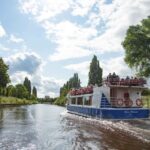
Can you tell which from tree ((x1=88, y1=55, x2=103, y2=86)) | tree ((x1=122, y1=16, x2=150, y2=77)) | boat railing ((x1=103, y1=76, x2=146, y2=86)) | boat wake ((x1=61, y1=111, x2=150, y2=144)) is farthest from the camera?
tree ((x1=88, y1=55, x2=103, y2=86))

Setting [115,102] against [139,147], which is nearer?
[139,147]

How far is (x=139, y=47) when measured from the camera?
50.2 metres

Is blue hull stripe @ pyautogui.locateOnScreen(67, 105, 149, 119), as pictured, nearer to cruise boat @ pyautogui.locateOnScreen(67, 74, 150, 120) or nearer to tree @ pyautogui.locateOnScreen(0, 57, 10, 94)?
cruise boat @ pyautogui.locateOnScreen(67, 74, 150, 120)

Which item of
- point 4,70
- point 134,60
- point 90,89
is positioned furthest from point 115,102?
point 4,70

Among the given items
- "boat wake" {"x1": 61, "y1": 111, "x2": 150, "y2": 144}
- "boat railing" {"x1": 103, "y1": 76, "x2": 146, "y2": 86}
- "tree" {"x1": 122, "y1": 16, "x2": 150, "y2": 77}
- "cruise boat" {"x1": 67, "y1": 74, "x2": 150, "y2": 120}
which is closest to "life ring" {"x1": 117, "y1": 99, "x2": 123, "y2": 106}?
"cruise boat" {"x1": 67, "y1": 74, "x2": 150, "y2": 120}

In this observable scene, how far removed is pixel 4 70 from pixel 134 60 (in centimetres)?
4677

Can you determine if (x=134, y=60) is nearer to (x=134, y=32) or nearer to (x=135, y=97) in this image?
(x=134, y=32)

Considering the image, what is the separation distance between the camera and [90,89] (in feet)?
133

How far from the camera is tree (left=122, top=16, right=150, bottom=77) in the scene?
49688 millimetres

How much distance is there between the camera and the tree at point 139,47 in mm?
49688

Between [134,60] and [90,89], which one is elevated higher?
[134,60]

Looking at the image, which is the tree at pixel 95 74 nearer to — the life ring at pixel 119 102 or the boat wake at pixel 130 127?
the life ring at pixel 119 102

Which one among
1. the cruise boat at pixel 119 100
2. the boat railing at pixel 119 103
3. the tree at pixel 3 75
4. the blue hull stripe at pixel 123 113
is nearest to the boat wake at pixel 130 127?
the blue hull stripe at pixel 123 113

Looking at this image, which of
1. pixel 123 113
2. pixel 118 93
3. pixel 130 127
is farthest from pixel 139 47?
pixel 130 127
